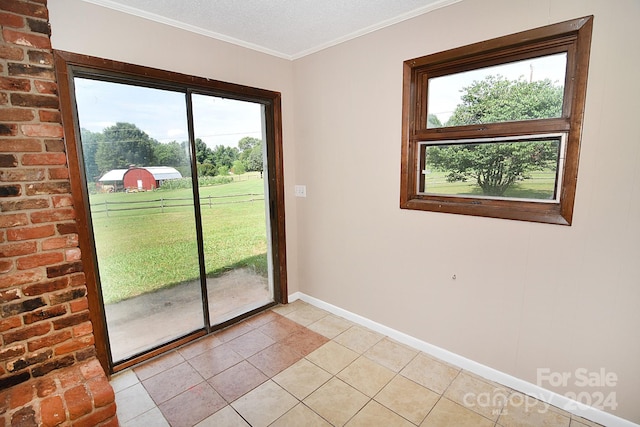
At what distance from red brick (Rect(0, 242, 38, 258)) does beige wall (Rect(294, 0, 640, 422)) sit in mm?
2139

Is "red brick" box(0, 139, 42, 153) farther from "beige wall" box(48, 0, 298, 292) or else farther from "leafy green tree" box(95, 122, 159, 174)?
"beige wall" box(48, 0, 298, 292)

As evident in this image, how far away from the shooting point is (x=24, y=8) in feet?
4.09

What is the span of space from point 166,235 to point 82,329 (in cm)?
102

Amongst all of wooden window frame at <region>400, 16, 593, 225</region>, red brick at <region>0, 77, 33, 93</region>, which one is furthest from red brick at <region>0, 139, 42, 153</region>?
wooden window frame at <region>400, 16, 593, 225</region>

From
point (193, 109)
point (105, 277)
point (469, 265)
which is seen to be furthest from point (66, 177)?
point (469, 265)

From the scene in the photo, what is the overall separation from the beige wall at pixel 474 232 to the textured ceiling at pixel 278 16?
12cm

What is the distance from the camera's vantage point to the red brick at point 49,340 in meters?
1.36

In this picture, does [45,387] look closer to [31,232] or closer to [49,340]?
[49,340]

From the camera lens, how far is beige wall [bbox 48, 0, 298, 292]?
1826 millimetres

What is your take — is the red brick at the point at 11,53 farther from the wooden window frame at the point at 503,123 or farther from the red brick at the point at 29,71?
the wooden window frame at the point at 503,123

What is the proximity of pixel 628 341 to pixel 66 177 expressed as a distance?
3.03 m

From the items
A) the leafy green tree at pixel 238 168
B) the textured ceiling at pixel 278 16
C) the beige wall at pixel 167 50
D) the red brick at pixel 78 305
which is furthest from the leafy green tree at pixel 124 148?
the red brick at pixel 78 305

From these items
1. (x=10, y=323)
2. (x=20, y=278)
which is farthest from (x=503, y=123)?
(x=10, y=323)

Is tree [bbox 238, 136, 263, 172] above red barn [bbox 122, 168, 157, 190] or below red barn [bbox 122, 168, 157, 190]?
above
